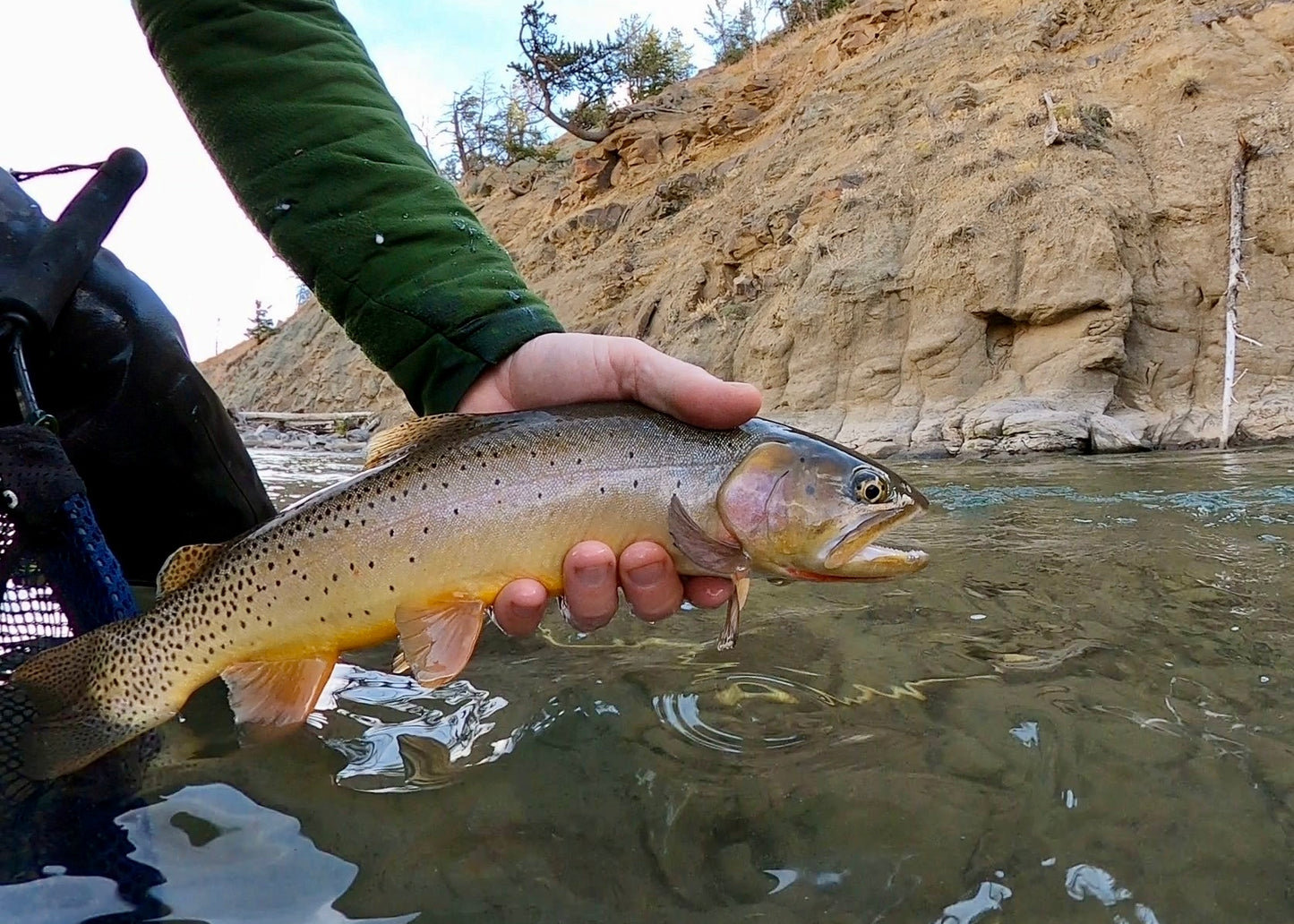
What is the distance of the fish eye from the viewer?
2195mm

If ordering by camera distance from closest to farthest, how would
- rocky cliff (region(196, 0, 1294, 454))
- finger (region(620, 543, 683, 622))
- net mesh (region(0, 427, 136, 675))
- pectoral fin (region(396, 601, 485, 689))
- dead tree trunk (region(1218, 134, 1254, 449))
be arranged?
net mesh (region(0, 427, 136, 675)), pectoral fin (region(396, 601, 485, 689)), finger (region(620, 543, 683, 622)), dead tree trunk (region(1218, 134, 1254, 449)), rocky cliff (region(196, 0, 1294, 454))

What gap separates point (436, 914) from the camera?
4.86ft

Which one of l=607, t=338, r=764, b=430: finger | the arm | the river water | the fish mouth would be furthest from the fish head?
the arm

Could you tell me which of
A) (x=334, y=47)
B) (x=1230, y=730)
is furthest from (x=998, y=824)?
(x=334, y=47)

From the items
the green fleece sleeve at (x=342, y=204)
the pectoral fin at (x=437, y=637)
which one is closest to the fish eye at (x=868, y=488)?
the pectoral fin at (x=437, y=637)

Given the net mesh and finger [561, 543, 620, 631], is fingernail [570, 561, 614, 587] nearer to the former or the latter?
finger [561, 543, 620, 631]

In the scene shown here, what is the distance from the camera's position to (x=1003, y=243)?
13.5 m

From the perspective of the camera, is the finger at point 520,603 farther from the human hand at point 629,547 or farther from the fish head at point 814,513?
the fish head at point 814,513

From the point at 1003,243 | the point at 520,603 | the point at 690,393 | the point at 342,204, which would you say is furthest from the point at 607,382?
the point at 1003,243

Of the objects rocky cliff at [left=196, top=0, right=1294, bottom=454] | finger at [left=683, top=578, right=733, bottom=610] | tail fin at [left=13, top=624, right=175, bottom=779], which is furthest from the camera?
rocky cliff at [left=196, top=0, right=1294, bottom=454]

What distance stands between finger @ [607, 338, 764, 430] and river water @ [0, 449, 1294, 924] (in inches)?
29.8

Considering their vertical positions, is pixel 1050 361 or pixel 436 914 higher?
pixel 436 914

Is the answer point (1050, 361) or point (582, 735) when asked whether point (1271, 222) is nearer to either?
point (1050, 361)

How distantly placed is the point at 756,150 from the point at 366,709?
20340 mm
